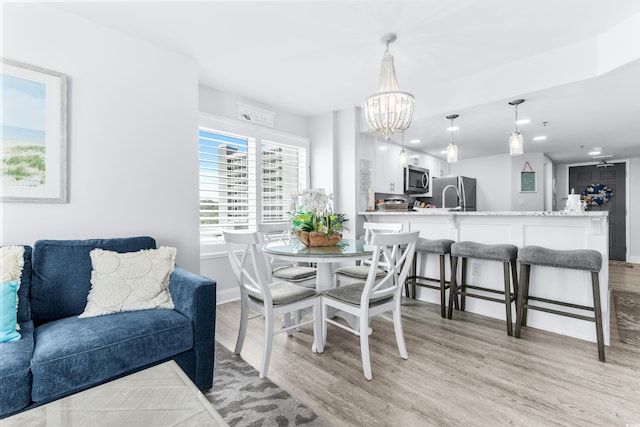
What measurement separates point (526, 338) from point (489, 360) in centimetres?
66

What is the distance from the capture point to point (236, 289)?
3.75m

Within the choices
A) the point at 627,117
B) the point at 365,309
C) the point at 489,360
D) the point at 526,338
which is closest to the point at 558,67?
the point at 627,117

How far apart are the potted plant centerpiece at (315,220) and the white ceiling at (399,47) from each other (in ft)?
4.39

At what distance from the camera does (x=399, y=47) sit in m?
2.68

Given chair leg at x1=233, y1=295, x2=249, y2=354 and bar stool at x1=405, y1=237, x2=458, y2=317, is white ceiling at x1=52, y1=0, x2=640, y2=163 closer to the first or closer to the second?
bar stool at x1=405, y1=237, x2=458, y2=317

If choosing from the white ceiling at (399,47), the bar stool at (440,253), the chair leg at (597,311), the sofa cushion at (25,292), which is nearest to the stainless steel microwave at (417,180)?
the white ceiling at (399,47)

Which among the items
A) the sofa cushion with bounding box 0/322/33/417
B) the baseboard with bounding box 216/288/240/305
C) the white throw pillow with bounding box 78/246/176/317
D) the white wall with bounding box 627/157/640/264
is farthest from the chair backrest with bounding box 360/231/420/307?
the white wall with bounding box 627/157/640/264

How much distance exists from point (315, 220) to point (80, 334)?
1672mm

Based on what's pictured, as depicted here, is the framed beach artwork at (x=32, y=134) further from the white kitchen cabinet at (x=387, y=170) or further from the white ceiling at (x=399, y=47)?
the white kitchen cabinet at (x=387, y=170)

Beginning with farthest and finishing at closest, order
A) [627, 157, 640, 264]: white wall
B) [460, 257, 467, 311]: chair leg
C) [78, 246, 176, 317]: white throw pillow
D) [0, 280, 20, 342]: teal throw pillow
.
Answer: [627, 157, 640, 264]: white wall → [460, 257, 467, 311]: chair leg → [78, 246, 176, 317]: white throw pillow → [0, 280, 20, 342]: teal throw pillow

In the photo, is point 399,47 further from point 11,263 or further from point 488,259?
point 11,263

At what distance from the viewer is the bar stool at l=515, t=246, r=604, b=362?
7.51ft

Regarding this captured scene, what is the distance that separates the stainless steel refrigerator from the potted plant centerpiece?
3930mm

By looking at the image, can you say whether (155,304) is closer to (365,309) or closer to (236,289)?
(365,309)
